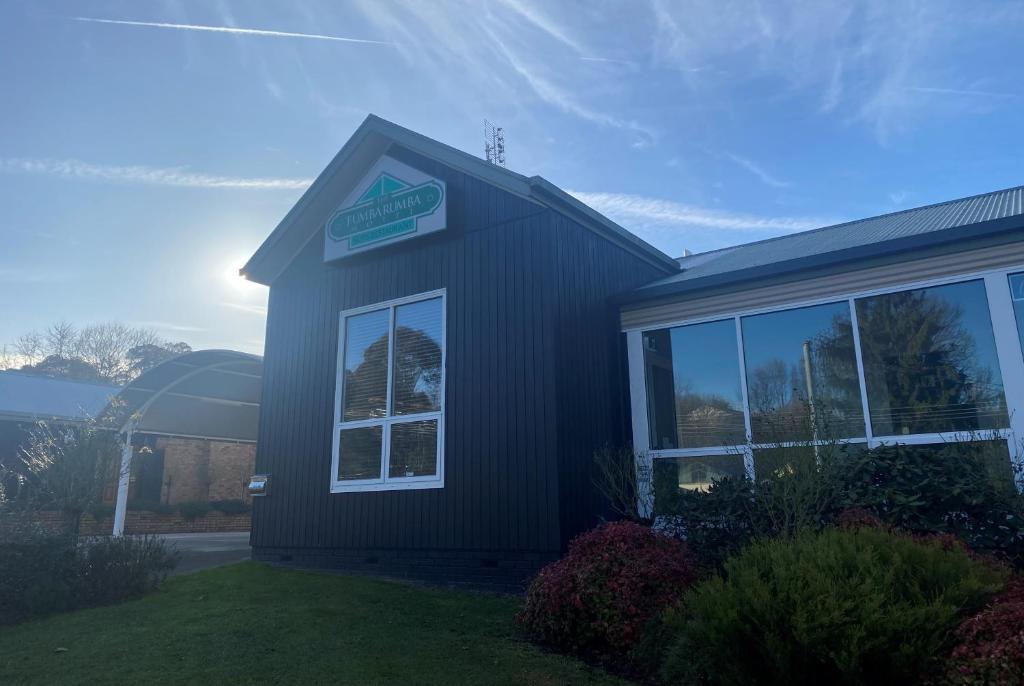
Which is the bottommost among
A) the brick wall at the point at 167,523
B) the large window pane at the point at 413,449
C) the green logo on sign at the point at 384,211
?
the brick wall at the point at 167,523

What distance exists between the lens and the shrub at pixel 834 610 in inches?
147

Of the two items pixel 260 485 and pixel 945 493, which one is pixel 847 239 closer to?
pixel 945 493

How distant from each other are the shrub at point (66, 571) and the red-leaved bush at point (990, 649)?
753 centimetres

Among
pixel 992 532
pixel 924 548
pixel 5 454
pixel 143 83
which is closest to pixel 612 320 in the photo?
pixel 992 532

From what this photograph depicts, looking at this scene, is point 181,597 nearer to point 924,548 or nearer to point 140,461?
point 924,548

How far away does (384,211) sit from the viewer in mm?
10305

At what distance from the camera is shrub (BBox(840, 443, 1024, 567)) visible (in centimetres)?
570

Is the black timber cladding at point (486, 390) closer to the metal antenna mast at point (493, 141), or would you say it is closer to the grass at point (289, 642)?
the grass at point (289, 642)

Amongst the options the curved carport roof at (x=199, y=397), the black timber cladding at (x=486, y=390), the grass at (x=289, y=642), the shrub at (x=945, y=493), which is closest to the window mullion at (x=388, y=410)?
the black timber cladding at (x=486, y=390)

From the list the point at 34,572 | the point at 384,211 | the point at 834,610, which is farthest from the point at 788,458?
the point at 34,572

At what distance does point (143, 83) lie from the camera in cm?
1082

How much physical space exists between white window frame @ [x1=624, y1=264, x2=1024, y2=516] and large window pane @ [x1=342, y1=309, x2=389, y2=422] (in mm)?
3282

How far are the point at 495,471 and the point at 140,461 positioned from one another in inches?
638

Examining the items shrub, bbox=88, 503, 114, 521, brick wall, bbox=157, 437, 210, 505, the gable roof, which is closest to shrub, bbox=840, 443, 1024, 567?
the gable roof
